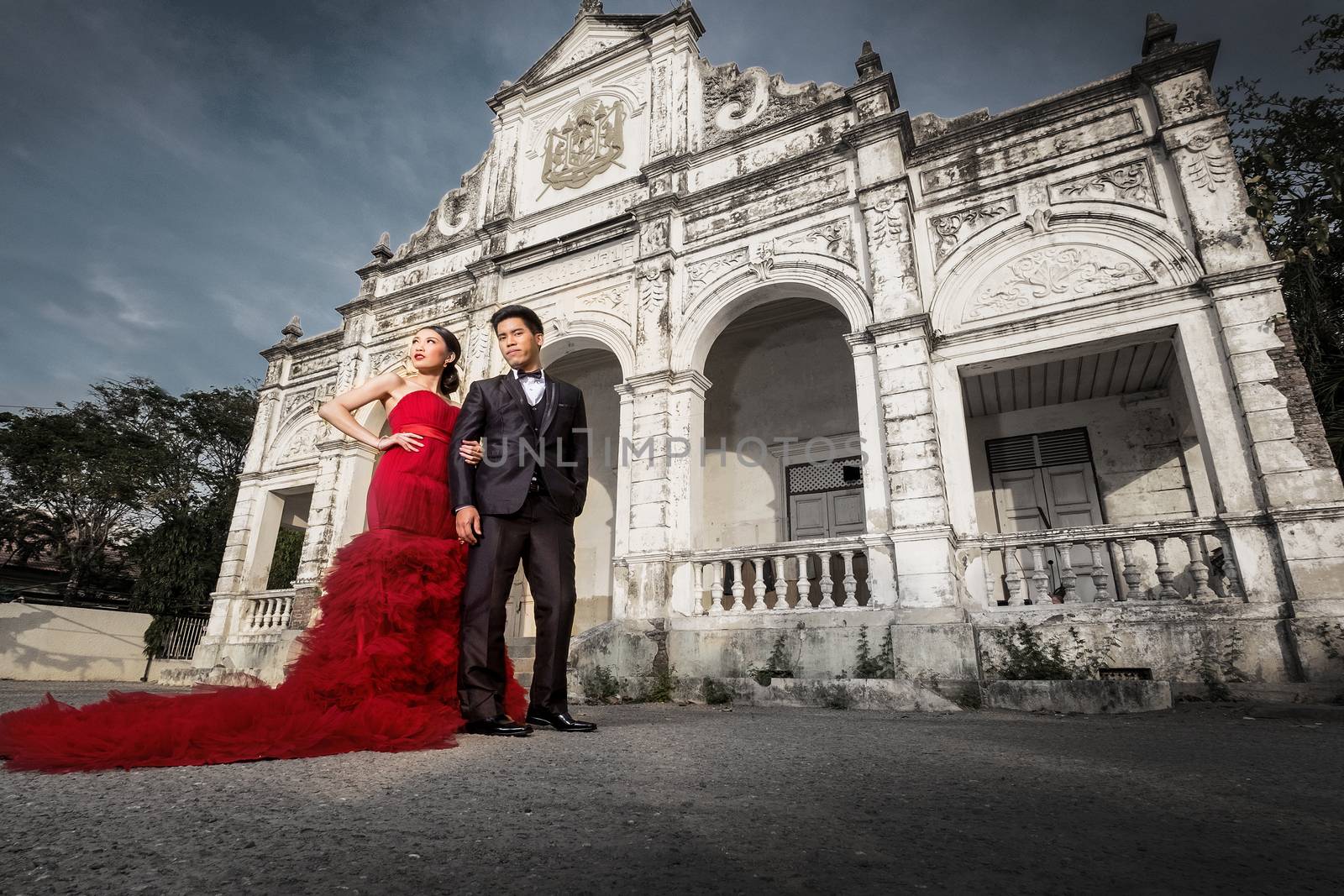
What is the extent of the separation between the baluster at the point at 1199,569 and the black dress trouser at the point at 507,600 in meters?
5.48

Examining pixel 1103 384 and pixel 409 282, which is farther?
pixel 409 282

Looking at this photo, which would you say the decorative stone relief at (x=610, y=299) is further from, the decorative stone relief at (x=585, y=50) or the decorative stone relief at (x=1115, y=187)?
the decorative stone relief at (x=1115, y=187)

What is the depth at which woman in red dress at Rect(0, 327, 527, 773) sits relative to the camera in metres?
2.01

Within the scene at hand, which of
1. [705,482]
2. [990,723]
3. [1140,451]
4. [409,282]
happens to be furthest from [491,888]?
[409,282]

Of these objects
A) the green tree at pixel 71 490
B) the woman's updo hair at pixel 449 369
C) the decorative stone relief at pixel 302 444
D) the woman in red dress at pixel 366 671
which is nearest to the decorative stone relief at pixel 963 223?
the woman's updo hair at pixel 449 369

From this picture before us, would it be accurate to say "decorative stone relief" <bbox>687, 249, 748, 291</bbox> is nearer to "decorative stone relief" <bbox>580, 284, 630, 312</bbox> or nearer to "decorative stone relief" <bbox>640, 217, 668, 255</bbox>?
"decorative stone relief" <bbox>640, 217, 668, 255</bbox>

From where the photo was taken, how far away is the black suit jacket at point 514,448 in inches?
120

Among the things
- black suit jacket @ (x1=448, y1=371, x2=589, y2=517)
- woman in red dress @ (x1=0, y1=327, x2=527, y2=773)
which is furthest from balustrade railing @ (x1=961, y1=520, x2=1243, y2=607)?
woman in red dress @ (x1=0, y1=327, x2=527, y2=773)

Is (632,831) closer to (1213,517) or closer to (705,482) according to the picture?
(1213,517)

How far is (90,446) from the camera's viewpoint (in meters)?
16.7

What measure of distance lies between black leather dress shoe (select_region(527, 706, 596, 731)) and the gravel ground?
0.54 meters

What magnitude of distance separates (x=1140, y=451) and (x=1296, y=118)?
4.08 m

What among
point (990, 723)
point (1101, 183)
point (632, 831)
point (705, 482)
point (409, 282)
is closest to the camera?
point (632, 831)

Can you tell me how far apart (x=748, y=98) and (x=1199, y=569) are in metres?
7.81
